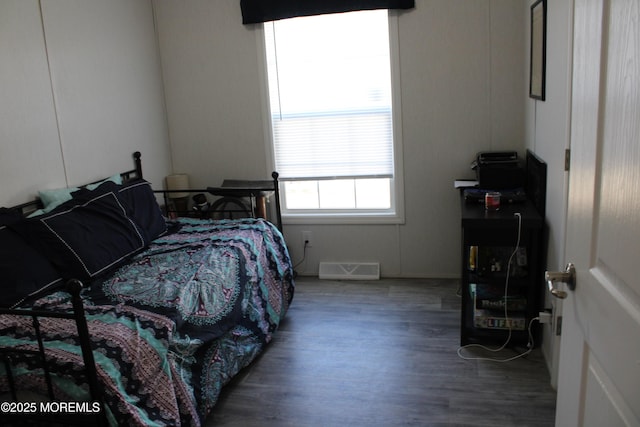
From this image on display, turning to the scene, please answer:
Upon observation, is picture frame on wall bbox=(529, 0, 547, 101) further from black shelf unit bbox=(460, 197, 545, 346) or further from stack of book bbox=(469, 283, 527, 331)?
stack of book bbox=(469, 283, 527, 331)

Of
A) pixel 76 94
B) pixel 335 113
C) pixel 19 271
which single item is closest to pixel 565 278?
pixel 19 271

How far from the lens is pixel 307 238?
4.18m

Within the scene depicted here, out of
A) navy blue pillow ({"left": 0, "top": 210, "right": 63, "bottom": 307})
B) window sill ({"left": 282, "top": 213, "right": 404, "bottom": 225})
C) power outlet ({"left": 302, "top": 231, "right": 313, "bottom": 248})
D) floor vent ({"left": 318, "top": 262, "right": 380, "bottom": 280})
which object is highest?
navy blue pillow ({"left": 0, "top": 210, "right": 63, "bottom": 307})

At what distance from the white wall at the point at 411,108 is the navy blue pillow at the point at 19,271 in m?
1.87

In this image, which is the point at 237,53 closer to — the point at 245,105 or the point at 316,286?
the point at 245,105

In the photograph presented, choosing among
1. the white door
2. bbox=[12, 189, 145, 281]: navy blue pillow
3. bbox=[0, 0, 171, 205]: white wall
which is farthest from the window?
the white door

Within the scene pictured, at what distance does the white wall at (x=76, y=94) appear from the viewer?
278 cm

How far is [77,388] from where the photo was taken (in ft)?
6.03

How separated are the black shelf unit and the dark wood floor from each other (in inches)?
5.8

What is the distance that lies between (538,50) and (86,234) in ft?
8.37

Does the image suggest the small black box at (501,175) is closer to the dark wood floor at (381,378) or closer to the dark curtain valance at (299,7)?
the dark wood floor at (381,378)

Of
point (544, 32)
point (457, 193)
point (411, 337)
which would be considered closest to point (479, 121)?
point (457, 193)

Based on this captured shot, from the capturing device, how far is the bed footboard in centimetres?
180

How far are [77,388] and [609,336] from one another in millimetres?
1644
